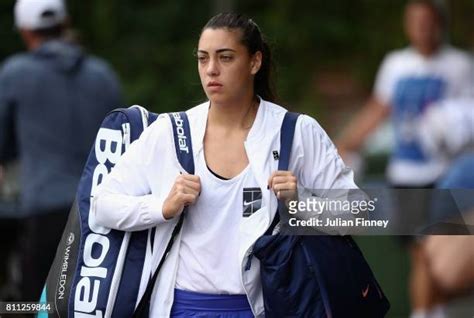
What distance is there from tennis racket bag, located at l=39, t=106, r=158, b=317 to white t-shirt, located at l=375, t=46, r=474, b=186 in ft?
15.2

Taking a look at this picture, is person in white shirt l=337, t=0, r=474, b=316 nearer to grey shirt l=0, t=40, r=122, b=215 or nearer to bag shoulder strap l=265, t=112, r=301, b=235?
grey shirt l=0, t=40, r=122, b=215

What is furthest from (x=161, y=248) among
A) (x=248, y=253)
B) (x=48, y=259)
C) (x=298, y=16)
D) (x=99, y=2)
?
(x=298, y=16)

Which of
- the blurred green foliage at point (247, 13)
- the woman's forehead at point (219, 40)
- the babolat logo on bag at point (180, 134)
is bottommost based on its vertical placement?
the babolat logo on bag at point (180, 134)

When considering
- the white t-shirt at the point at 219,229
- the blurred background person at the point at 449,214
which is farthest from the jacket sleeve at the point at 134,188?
the blurred background person at the point at 449,214

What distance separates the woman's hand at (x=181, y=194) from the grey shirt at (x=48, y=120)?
9.76 feet

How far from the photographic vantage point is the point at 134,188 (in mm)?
4871

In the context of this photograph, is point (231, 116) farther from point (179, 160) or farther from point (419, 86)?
point (419, 86)

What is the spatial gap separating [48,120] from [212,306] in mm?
3054

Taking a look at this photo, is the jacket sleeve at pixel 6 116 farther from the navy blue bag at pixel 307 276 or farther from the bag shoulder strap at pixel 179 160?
the navy blue bag at pixel 307 276

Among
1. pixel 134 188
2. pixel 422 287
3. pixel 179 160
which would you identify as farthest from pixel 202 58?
pixel 422 287

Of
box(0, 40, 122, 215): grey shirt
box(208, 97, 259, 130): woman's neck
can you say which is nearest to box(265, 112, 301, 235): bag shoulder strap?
box(208, 97, 259, 130): woman's neck

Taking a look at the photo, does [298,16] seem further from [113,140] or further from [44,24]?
[113,140]

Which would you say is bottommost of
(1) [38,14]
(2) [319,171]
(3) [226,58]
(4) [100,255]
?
(4) [100,255]

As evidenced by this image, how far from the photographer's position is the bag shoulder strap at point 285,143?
4773 mm
